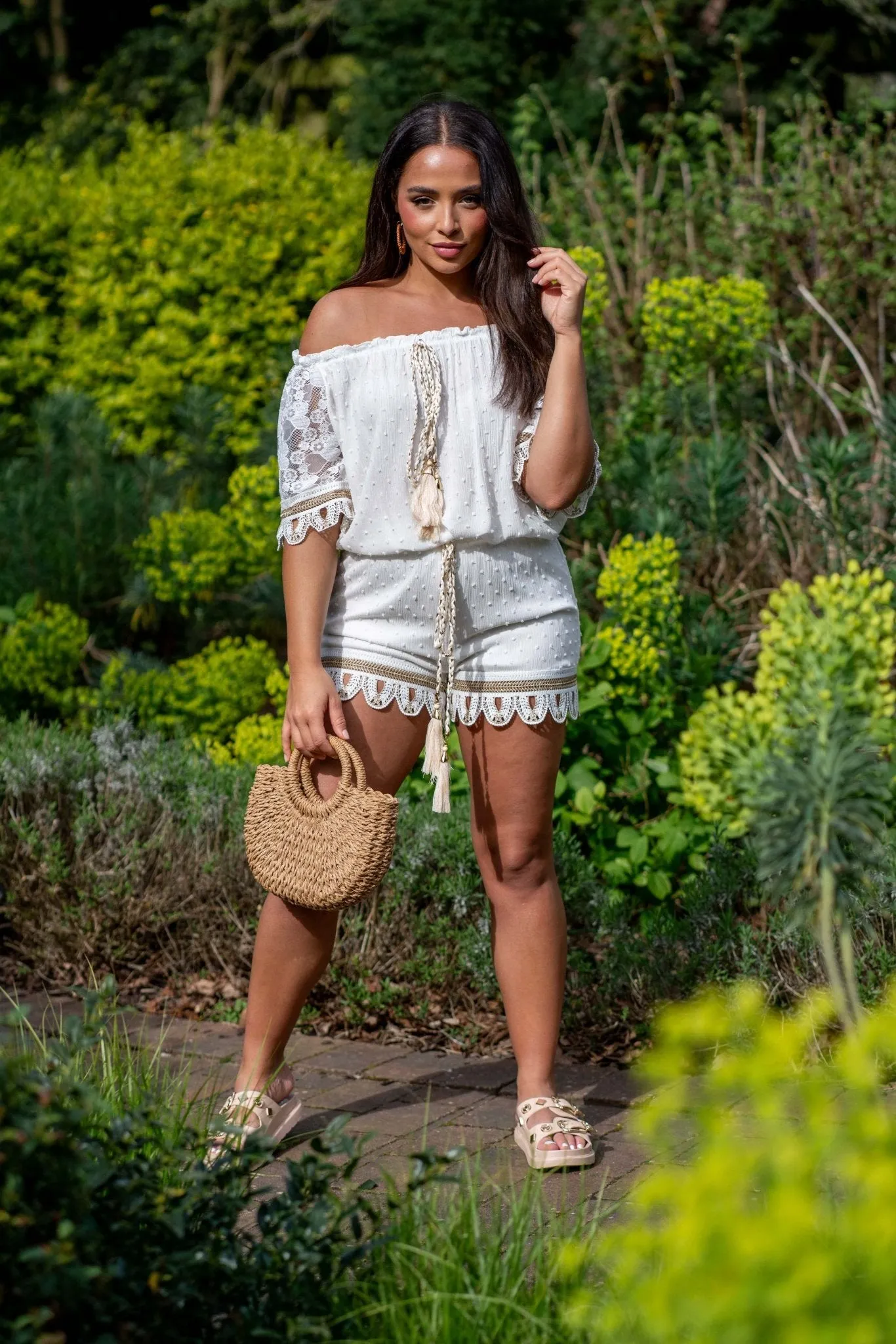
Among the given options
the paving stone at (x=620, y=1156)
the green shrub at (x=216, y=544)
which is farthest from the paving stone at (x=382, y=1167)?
the green shrub at (x=216, y=544)

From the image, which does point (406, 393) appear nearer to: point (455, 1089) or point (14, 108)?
point (455, 1089)

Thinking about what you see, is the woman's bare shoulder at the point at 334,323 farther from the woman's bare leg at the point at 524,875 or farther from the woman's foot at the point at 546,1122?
the woman's foot at the point at 546,1122

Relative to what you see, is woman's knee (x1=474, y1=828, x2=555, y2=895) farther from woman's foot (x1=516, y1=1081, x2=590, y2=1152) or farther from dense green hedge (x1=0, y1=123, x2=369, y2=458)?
dense green hedge (x1=0, y1=123, x2=369, y2=458)

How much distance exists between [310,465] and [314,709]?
1.47 ft

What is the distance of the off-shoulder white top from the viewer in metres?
2.85

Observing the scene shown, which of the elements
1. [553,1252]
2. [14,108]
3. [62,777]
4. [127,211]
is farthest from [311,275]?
[14,108]

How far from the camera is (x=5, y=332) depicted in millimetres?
7492

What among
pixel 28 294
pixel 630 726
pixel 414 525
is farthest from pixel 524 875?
pixel 28 294

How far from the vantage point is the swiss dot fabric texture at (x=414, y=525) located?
2859mm

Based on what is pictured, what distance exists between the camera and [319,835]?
2811 mm

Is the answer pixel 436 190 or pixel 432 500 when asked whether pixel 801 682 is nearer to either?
pixel 432 500

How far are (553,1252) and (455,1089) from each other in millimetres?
1402

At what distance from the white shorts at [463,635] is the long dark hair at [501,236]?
31 cm

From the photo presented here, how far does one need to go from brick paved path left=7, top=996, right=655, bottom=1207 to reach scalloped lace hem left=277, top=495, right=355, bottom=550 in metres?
0.96
